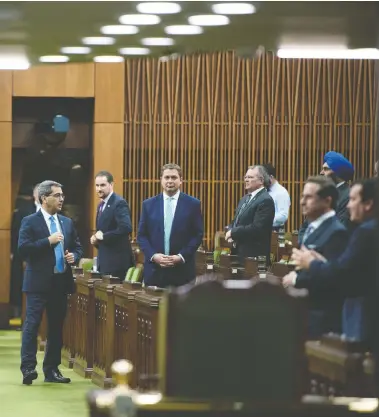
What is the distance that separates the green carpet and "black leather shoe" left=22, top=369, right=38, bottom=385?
0.15 ft

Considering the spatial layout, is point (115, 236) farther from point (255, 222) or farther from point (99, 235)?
point (255, 222)

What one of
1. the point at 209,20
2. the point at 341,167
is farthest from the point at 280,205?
the point at 209,20

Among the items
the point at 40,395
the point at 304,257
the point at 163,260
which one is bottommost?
the point at 40,395

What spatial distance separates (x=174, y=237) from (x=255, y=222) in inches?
38.1

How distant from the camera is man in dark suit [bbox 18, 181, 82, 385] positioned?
7617 millimetres

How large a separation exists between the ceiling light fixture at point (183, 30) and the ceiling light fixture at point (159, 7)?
0.25 metres

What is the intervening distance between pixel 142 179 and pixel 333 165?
639 centimetres

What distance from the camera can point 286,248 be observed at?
912cm

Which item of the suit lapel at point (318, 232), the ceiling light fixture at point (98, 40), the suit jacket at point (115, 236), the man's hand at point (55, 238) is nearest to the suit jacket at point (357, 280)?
the suit lapel at point (318, 232)

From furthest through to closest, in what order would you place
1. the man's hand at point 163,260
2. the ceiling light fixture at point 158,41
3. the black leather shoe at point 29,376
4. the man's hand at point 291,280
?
the black leather shoe at point 29,376 → the man's hand at point 163,260 → the ceiling light fixture at point 158,41 → the man's hand at point 291,280

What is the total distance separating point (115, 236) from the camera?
8445 mm

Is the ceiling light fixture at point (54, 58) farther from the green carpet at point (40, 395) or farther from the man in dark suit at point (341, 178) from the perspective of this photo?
the green carpet at point (40, 395)

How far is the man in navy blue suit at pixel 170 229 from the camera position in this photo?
711 cm

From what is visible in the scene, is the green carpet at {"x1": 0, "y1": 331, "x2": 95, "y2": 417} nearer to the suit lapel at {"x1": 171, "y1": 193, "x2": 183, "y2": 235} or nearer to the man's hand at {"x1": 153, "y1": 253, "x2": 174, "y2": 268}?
the man's hand at {"x1": 153, "y1": 253, "x2": 174, "y2": 268}
